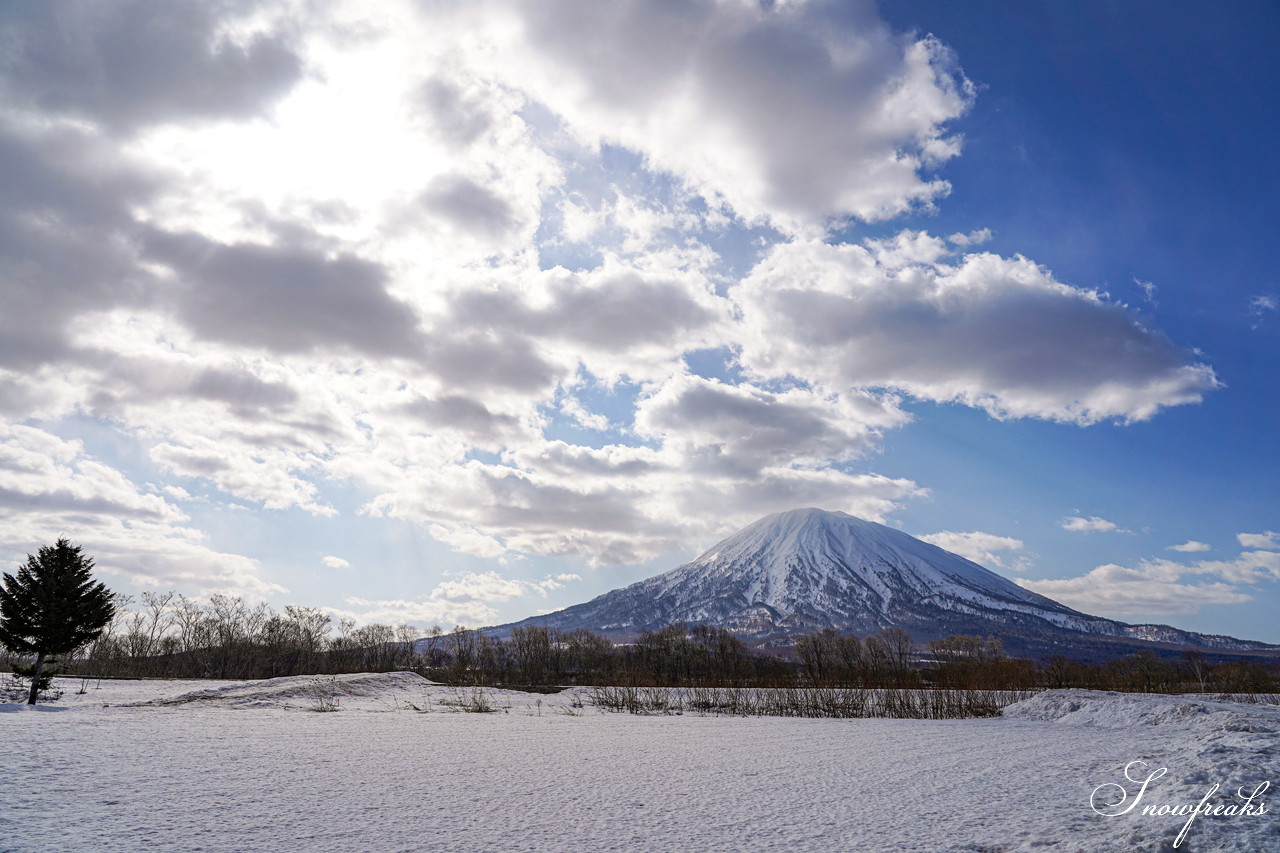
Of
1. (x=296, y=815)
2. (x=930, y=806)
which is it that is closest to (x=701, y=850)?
(x=930, y=806)

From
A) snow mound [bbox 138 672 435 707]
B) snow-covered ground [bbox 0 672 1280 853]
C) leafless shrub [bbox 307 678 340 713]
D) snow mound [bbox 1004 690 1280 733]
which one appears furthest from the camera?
snow mound [bbox 138 672 435 707]

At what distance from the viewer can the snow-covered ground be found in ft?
25.0

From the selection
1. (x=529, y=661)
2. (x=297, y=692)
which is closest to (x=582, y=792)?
(x=297, y=692)

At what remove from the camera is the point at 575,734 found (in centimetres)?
2194

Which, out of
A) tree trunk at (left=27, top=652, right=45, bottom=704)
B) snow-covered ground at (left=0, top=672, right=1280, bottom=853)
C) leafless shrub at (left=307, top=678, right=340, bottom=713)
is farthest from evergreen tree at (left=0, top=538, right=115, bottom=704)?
snow-covered ground at (left=0, top=672, right=1280, bottom=853)

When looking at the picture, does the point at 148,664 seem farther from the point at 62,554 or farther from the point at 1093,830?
the point at 1093,830

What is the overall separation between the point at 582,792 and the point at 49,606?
119 ft

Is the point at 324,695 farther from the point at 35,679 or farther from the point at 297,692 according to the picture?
the point at 35,679

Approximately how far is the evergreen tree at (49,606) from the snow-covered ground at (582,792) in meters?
17.5

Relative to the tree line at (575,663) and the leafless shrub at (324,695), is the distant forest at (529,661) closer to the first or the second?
the tree line at (575,663)

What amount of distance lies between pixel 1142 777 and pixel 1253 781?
10.8 ft

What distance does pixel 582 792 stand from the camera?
10758mm

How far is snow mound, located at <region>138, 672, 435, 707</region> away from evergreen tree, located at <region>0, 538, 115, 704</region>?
555 cm

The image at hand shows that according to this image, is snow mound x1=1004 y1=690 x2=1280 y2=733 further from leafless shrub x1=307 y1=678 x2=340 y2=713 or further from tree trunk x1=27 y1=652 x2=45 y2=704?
tree trunk x1=27 y1=652 x2=45 y2=704
